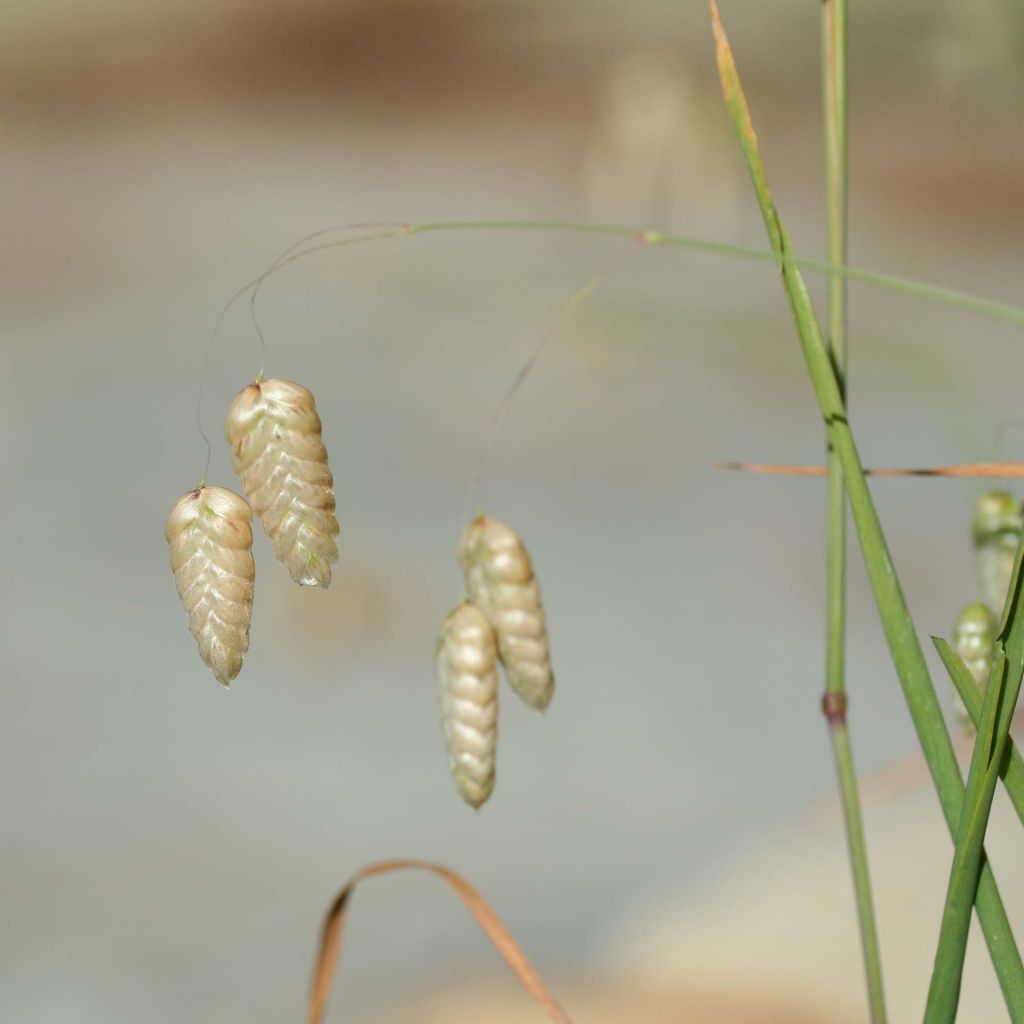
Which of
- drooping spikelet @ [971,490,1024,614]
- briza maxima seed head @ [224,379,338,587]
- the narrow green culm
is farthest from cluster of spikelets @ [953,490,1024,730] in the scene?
briza maxima seed head @ [224,379,338,587]

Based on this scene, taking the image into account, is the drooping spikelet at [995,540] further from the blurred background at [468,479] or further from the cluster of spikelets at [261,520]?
the blurred background at [468,479]

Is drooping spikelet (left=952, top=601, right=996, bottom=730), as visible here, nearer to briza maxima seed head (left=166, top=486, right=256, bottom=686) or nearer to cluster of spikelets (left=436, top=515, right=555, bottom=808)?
cluster of spikelets (left=436, top=515, right=555, bottom=808)

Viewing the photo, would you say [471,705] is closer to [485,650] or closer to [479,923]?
[485,650]

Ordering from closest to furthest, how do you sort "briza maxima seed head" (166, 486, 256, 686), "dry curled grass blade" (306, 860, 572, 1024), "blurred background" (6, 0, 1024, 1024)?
1. "briza maxima seed head" (166, 486, 256, 686)
2. "dry curled grass blade" (306, 860, 572, 1024)
3. "blurred background" (6, 0, 1024, 1024)

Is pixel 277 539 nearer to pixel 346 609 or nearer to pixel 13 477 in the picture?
pixel 346 609

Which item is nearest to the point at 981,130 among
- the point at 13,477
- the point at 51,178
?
the point at 51,178

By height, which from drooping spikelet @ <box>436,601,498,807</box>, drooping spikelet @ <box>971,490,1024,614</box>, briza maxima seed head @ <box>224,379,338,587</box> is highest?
drooping spikelet @ <box>971,490,1024,614</box>
